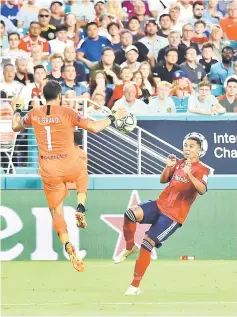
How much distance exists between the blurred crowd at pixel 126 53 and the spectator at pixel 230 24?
0.06ft

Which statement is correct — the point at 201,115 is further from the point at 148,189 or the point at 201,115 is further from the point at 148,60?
the point at 148,60

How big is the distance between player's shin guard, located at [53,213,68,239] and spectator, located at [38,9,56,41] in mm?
7792

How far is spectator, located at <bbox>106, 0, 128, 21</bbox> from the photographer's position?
69.3ft

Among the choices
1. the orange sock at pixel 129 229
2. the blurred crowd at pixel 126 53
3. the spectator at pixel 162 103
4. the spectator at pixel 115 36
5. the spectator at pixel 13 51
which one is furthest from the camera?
the spectator at pixel 115 36

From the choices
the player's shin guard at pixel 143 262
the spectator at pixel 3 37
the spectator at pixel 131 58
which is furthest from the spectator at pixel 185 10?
the player's shin guard at pixel 143 262

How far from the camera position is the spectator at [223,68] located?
19.4 meters

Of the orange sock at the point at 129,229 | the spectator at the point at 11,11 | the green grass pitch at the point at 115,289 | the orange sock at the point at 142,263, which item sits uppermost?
the spectator at the point at 11,11

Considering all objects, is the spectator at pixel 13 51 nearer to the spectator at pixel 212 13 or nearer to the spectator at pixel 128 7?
the spectator at pixel 128 7

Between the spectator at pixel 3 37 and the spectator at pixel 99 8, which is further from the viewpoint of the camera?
the spectator at pixel 99 8

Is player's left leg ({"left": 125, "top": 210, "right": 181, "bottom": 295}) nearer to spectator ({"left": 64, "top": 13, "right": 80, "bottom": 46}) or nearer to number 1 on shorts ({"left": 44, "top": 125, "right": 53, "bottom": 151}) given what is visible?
number 1 on shorts ({"left": 44, "top": 125, "right": 53, "bottom": 151})

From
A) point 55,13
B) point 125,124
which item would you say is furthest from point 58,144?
point 55,13

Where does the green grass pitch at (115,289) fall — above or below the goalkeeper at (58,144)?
below

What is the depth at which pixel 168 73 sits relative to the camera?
19203 mm

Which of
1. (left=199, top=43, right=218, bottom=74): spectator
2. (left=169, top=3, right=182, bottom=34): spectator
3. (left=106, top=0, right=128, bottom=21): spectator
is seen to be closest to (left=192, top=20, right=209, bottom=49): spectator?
(left=169, top=3, right=182, bottom=34): spectator
